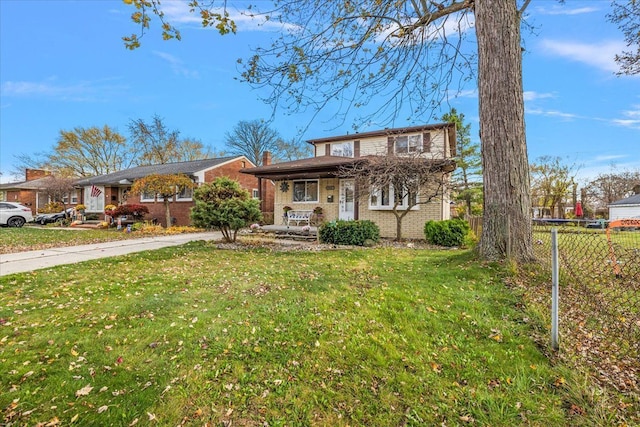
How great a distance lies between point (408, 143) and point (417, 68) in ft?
29.2

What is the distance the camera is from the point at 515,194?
17.1ft

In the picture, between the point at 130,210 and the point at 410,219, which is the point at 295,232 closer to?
the point at 410,219

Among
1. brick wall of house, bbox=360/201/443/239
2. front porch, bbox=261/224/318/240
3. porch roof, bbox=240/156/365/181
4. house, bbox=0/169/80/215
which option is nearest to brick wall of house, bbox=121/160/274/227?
porch roof, bbox=240/156/365/181

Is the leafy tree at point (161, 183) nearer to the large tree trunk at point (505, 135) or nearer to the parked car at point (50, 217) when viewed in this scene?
the parked car at point (50, 217)

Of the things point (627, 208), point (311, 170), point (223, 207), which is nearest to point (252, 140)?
point (311, 170)

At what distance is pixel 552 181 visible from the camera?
2800cm

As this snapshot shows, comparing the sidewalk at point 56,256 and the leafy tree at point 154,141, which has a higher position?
the leafy tree at point 154,141

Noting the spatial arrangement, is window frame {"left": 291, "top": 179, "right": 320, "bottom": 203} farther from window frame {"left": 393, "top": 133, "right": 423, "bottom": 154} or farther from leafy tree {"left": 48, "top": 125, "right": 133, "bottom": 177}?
leafy tree {"left": 48, "top": 125, "right": 133, "bottom": 177}

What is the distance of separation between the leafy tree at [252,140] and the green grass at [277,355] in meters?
31.1

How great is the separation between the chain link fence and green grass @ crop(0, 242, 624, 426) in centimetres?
37

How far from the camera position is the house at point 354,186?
1301 cm

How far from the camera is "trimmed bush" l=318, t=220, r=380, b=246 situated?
10812 mm

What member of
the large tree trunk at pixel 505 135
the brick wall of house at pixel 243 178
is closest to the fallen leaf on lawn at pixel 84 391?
the large tree trunk at pixel 505 135

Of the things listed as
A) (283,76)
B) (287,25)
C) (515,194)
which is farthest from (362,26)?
(515,194)
